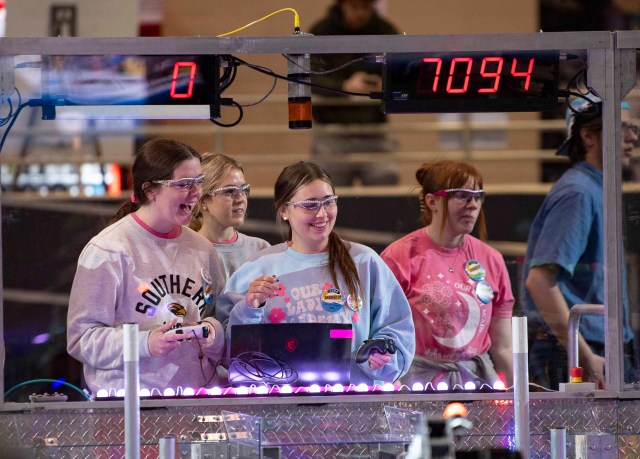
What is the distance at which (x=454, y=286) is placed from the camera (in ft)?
19.1

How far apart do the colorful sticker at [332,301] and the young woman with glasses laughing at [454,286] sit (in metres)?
0.53

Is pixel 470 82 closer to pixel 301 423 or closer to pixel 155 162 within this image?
pixel 155 162

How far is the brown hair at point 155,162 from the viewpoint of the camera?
5.22m

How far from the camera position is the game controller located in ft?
16.1

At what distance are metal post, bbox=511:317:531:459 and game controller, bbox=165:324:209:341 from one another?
1.46m

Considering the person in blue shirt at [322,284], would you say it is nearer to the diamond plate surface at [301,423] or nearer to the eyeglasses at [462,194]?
the diamond plate surface at [301,423]

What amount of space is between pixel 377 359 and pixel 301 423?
0.43 meters

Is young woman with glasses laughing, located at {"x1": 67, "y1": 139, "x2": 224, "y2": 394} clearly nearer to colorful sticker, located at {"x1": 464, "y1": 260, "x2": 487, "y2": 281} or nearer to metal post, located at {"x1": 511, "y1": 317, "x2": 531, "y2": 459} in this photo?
colorful sticker, located at {"x1": 464, "y1": 260, "x2": 487, "y2": 281}

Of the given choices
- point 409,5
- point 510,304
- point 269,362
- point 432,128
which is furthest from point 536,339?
point 409,5

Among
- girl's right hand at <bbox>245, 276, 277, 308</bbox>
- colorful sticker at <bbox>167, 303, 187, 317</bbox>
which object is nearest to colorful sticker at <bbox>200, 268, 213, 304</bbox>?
colorful sticker at <bbox>167, 303, 187, 317</bbox>

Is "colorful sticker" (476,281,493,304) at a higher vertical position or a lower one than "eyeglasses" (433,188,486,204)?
lower

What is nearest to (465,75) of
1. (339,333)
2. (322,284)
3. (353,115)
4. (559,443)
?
(322,284)

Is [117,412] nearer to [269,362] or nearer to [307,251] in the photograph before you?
[269,362]

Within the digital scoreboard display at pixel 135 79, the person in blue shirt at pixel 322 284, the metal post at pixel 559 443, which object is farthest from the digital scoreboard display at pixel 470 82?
the metal post at pixel 559 443
